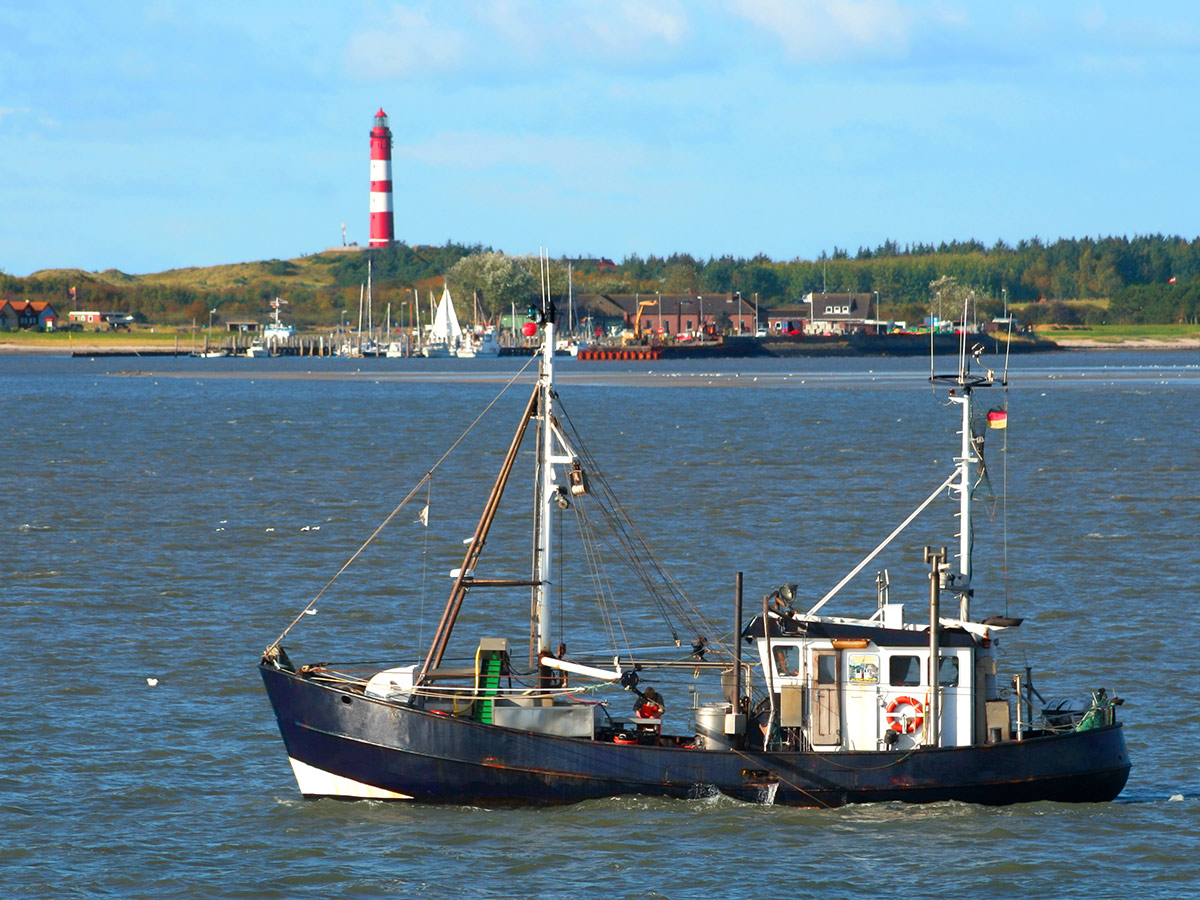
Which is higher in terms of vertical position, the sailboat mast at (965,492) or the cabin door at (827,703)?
the sailboat mast at (965,492)

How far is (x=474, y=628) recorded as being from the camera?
36.7m

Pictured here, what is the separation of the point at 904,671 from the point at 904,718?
702mm

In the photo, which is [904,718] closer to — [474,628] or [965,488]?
[965,488]

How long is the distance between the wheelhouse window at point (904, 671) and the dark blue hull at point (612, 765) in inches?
42.1

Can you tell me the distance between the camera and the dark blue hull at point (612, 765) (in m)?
23.3

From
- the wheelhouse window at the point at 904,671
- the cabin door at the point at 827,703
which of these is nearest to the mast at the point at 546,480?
the cabin door at the point at 827,703

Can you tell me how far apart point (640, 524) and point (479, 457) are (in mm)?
29941

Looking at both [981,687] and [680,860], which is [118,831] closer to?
[680,860]

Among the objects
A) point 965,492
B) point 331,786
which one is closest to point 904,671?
point 965,492

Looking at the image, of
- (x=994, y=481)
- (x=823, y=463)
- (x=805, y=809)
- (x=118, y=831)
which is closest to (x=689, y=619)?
(x=805, y=809)

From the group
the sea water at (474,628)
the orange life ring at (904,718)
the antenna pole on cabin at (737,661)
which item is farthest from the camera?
the orange life ring at (904,718)

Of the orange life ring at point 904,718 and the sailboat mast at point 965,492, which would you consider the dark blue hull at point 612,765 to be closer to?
the orange life ring at point 904,718

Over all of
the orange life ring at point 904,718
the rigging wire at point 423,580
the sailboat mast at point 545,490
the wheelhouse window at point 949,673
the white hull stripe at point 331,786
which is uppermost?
the sailboat mast at point 545,490

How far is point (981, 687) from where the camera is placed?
78.3 ft
